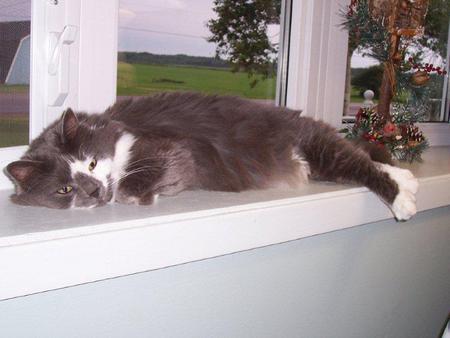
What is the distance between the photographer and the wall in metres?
0.94

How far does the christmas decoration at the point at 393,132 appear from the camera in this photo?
1.77 meters

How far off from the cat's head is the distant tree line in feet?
1.51

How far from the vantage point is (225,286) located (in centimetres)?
116

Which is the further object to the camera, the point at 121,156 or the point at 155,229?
the point at 121,156

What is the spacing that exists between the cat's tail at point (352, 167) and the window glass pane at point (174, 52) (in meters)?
0.41

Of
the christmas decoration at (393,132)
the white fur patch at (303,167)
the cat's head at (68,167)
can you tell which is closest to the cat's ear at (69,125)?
the cat's head at (68,167)

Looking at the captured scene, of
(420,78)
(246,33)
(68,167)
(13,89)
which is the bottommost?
(68,167)

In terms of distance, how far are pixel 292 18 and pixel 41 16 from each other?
104cm

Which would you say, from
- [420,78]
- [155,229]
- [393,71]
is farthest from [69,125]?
[420,78]

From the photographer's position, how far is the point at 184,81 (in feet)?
5.81

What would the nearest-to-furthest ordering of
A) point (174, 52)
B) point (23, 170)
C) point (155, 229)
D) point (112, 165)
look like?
point (155, 229) < point (23, 170) < point (112, 165) < point (174, 52)

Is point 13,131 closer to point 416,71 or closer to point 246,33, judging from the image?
point 246,33

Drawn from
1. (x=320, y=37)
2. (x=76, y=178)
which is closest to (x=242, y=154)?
(x=76, y=178)

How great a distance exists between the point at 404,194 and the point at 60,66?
1037 mm
